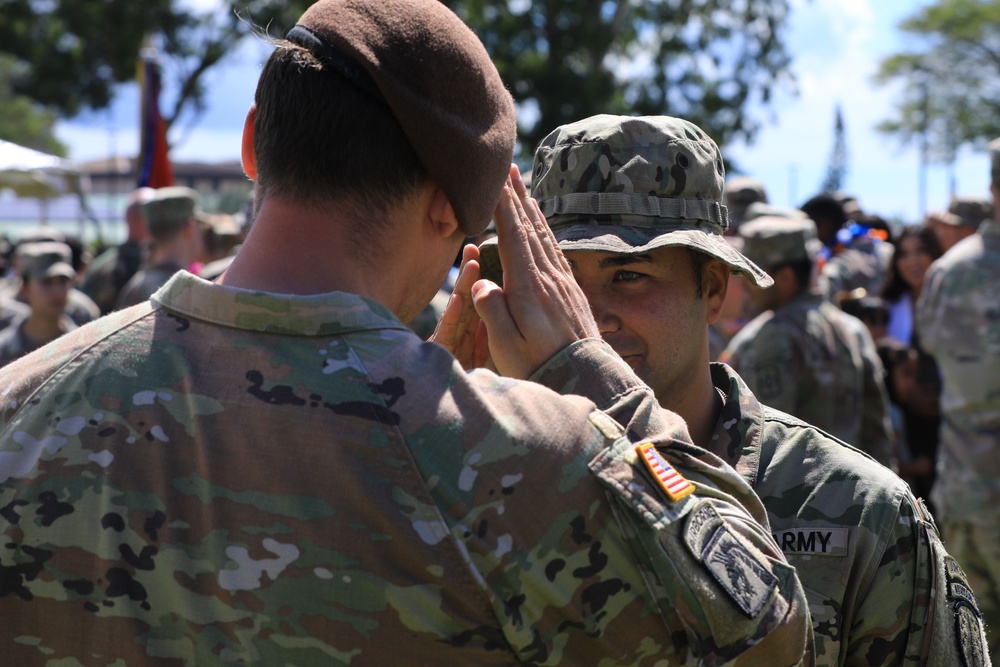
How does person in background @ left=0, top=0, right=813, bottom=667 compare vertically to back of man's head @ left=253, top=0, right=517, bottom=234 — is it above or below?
below

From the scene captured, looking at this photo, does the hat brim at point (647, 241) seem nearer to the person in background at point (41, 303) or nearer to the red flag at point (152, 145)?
the person in background at point (41, 303)

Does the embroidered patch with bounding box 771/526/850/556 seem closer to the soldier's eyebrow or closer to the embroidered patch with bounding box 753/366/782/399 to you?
the soldier's eyebrow

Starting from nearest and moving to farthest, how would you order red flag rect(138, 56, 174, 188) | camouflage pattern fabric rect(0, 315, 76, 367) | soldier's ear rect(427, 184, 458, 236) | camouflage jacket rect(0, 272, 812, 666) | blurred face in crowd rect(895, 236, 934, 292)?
camouflage jacket rect(0, 272, 812, 666)
soldier's ear rect(427, 184, 458, 236)
camouflage pattern fabric rect(0, 315, 76, 367)
blurred face in crowd rect(895, 236, 934, 292)
red flag rect(138, 56, 174, 188)

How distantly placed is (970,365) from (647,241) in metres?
3.88

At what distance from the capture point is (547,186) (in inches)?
112

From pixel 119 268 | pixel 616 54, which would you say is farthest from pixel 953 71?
pixel 119 268

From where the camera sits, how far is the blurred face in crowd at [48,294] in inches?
284

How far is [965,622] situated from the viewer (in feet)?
7.63

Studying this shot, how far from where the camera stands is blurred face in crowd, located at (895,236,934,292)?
8711 millimetres

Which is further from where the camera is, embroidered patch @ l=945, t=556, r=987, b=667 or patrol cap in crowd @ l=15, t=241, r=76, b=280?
patrol cap in crowd @ l=15, t=241, r=76, b=280

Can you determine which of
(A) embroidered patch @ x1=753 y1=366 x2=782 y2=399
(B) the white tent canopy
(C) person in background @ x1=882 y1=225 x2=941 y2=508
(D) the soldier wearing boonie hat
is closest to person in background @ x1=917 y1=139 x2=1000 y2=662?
(A) embroidered patch @ x1=753 y1=366 x2=782 y2=399

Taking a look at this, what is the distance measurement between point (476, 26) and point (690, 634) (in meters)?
20.3

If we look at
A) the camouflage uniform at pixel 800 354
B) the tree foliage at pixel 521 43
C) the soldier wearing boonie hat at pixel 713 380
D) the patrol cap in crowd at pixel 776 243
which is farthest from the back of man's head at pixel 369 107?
the tree foliage at pixel 521 43

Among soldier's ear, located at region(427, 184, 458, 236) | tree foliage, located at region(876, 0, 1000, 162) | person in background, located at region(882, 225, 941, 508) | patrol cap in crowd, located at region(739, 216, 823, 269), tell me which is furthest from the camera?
tree foliage, located at region(876, 0, 1000, 162)
